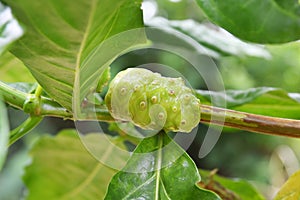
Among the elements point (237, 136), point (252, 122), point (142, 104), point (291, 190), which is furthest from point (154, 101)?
point (237, 136)

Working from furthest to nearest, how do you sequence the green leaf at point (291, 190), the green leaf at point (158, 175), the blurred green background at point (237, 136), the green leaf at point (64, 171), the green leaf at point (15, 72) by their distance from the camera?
1. the blurred green background at point (237, 136)
2. the green leaf at point (64, 171)
3. the green leaf at point (15, 72)
4. the green leaf at point (291, 190)
5. the green leaf at point (158, 175)

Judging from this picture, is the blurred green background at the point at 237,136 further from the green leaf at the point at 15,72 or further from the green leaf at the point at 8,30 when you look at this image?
the green leaf at the point at 8,30

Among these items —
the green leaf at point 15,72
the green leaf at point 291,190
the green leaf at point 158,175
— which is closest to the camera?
the green leaf at point 158,175

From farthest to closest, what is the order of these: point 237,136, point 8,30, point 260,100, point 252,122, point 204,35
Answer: point 237,136
point 204,35
point 260,100
point 252,122
point 8,30

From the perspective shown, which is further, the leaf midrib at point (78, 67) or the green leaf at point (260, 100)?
the green leaf at point (260, 100)

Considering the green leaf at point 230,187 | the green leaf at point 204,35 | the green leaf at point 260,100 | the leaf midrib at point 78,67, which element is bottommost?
the green leaf at point 230,187

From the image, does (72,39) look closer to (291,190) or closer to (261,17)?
(261,17)

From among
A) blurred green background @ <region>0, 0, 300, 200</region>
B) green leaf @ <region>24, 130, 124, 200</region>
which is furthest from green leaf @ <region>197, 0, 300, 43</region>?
blurred green background @ <region>0, 0, 300, 200</region>

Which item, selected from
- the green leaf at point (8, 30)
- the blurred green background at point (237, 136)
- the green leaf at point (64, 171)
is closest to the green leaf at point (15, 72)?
the green leaf at point (64, 171)
